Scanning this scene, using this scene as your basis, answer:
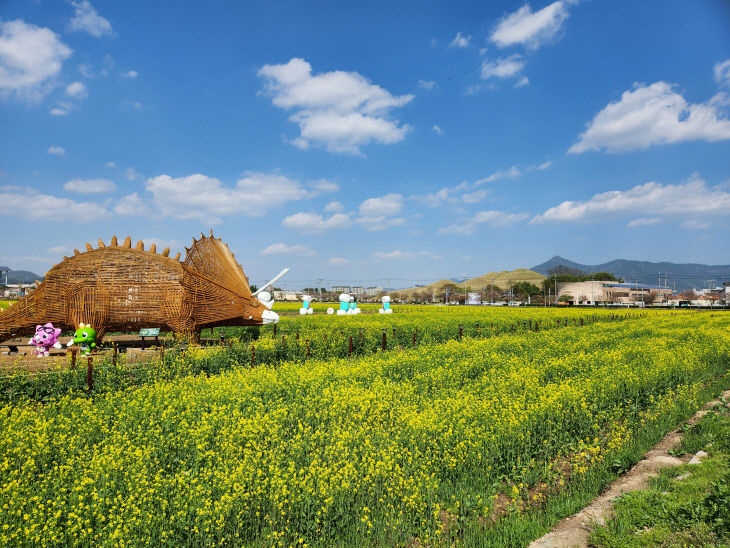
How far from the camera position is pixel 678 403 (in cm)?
794

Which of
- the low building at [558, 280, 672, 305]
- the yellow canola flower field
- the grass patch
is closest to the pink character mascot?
the yellow canola flower field

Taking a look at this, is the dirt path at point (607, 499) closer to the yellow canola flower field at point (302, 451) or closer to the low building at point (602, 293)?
the yellow canola flower field at point (302, 451)

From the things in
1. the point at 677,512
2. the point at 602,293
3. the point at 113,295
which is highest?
the point at 113,295

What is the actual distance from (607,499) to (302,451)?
142 inches

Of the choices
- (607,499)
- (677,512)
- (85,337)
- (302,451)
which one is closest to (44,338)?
(85,337)

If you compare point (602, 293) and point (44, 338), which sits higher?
point (602, 293)

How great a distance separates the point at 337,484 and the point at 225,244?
11.6 meters

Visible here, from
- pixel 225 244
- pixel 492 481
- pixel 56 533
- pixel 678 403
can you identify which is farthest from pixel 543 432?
pixel 225 244

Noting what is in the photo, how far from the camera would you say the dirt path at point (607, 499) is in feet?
13.3

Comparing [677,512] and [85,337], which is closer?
[677,512]

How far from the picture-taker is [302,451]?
5094 mm

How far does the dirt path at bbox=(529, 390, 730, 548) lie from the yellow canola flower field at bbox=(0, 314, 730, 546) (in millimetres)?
403

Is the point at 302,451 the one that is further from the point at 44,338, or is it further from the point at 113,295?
the point at 44,338

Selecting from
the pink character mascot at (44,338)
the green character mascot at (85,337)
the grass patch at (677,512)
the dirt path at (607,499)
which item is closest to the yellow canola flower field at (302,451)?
the dirt path at (607,499)
